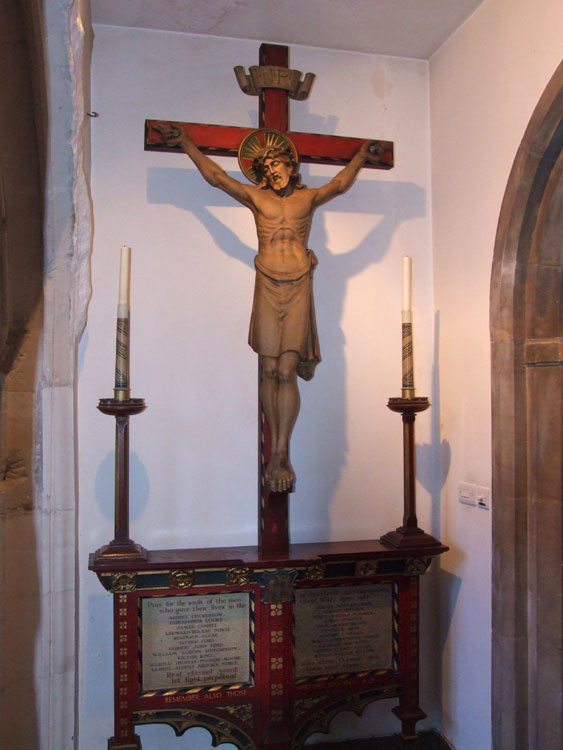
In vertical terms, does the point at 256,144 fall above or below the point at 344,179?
above

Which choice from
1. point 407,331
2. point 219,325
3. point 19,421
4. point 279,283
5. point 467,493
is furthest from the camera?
point 219,325

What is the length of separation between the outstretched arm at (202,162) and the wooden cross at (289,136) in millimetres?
58

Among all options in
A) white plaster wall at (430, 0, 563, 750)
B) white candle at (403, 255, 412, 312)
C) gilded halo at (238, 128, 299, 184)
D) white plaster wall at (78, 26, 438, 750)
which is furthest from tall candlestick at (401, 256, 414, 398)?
gilded halo at (238, 128, 299, 184)

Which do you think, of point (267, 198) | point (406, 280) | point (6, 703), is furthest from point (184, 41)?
point (6, 703)

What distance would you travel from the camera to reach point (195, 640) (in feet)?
8.01

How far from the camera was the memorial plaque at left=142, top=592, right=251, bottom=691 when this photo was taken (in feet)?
7.90

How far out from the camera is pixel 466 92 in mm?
2789

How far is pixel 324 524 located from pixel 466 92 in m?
1.86

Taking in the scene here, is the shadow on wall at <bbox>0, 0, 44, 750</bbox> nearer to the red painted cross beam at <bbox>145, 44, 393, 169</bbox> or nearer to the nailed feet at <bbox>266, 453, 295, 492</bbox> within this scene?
the red painted cross beam at <bbox>145, 44, 393, 169</bbox>

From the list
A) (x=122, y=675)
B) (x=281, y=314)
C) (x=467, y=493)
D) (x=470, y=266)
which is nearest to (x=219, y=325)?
(x=281, y=314)

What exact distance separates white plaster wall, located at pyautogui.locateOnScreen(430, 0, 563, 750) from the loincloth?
0.71 metres

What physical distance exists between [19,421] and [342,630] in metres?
1.39

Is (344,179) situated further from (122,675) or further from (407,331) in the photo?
(122,675)

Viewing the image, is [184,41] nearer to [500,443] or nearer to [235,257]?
[235,257]
